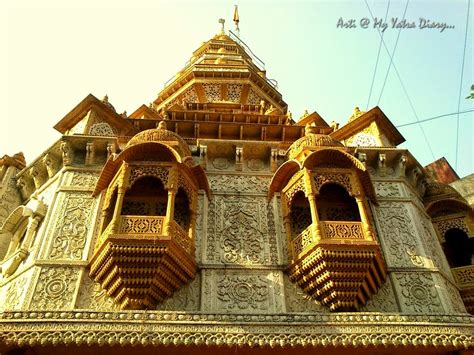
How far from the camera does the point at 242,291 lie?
22.5 feet

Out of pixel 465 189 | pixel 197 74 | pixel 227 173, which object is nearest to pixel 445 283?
pixel 227 173

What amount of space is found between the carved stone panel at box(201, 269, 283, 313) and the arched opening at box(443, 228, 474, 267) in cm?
502

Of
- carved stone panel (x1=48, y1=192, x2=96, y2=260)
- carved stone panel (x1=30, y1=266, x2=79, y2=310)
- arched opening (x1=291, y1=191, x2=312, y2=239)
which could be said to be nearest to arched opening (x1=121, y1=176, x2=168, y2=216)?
carved stone panel (x1=48, y1=192, x2=96, y2=260)

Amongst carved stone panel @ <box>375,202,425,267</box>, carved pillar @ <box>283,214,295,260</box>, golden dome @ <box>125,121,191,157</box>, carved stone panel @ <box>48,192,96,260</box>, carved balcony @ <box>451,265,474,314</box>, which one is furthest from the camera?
golden dome @ <box>125,121,191,157</box>

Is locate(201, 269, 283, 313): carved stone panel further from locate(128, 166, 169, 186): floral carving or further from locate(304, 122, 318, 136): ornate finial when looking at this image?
locate(304, 122, 318, 136): ornate finial

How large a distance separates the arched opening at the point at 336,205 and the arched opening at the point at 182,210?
102 inches

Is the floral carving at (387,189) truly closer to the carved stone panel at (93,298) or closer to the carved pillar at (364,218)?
the carved pillar at (364,218)

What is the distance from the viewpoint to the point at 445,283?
23.9 ft

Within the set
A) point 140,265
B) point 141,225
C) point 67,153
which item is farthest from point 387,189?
point 67,153

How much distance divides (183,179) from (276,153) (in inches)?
88.7

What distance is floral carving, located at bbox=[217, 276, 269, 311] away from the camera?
669cm

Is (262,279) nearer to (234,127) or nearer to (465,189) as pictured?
(234,127)

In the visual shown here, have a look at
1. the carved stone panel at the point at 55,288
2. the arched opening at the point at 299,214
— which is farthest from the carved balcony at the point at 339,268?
the carved stone panel at the point at 55,288

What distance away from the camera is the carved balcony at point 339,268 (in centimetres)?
659
